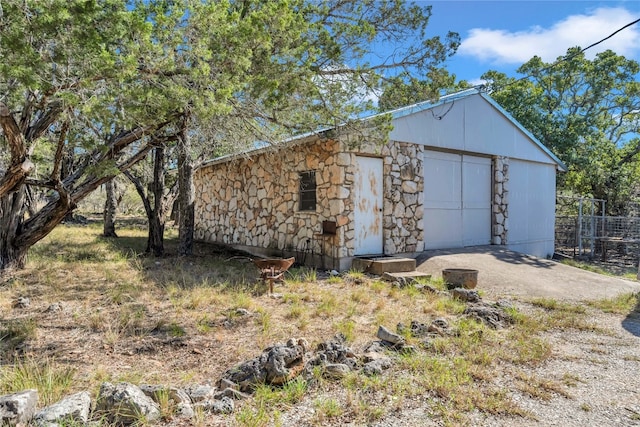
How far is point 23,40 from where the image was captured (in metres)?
3.60

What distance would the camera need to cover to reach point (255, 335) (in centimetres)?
448

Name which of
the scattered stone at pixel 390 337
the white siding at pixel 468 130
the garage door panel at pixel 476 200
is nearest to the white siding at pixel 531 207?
the white siding at pixel 468 130

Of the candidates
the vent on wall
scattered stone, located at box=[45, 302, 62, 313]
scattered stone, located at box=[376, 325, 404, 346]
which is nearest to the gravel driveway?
scattered stone, located at box=[376, 325, 404, 346]

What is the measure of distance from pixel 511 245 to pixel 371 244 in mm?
5564

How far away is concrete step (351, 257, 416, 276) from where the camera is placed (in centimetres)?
809

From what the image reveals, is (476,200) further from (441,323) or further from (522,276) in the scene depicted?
(441,323)

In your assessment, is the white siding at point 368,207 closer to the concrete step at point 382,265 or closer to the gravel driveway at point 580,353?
the concrete step at point 382,265

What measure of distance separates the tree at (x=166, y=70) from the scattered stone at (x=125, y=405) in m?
2.55

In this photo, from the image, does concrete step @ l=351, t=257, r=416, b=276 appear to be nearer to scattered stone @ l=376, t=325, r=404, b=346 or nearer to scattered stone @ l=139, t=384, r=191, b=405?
scattered stone @ l=376, t=325, r=404, b=346

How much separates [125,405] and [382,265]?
6.00 meters

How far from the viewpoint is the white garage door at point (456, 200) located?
10240 millimetres

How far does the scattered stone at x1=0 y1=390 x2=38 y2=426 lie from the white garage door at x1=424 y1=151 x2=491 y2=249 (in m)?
8.84

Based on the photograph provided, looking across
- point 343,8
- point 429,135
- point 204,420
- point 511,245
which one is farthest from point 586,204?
point 204,420

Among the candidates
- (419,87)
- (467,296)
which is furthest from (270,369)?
(419,87)
